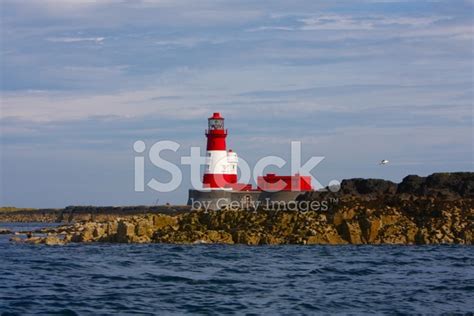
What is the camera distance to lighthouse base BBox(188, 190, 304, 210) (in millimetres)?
50781

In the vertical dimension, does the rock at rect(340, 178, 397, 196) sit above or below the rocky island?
above

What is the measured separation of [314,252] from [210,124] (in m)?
21.4

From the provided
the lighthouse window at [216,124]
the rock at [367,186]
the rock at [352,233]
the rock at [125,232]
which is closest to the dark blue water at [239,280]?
the rock at [352,233]

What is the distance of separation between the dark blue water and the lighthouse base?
16.6 m

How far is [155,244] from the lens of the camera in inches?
1465

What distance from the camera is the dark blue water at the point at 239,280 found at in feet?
63.2

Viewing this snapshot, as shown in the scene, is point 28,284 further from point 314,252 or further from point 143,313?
point 314,252

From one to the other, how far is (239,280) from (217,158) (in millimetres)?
27832

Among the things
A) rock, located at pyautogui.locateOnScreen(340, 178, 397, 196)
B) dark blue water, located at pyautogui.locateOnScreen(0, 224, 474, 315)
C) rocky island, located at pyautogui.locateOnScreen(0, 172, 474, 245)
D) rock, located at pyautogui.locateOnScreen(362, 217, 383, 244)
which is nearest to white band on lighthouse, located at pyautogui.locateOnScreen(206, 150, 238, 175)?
rock, located at pyautogui.locateOnScreen(340, 178, 397, 196)

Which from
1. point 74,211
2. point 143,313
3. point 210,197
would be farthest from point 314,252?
point 74,211

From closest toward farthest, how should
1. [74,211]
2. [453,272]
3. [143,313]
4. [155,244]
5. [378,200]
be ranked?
[143,313]
[453,272]
[155,244]
[378,200]
[74,211]

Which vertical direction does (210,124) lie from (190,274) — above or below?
above

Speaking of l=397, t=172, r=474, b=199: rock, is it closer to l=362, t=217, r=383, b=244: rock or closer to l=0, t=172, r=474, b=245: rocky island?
l=0, t=172, r=474, b=245: rocky island

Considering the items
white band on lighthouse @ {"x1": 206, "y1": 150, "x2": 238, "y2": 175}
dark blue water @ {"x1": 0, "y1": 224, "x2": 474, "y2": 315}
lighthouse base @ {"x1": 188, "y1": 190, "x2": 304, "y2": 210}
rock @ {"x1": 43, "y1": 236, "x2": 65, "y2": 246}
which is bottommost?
dark blue water @ {"x1": 0, "y1": 224, "x2": 474, "y2": 315}
